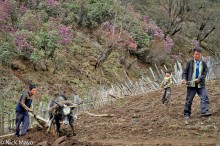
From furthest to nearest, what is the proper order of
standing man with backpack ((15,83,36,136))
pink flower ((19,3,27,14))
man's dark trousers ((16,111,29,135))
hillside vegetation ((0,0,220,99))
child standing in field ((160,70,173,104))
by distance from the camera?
pink flower ((19,3,27,14)) < hillside vegetation ((0,0,220,99)) < child standing in field ((160,70,173,104)) < man's dark trousers ((16,111,29,135)) < standing man with backpack ((15,83,36,136))

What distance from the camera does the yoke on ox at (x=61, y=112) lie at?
9.38 meters

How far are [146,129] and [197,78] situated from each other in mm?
1806

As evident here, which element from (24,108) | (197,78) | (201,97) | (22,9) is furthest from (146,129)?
(22,9)

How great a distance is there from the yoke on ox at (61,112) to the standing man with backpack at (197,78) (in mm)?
2896

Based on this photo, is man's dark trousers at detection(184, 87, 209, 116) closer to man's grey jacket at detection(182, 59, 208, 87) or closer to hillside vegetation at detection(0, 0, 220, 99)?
man's grey jacket at detection(182, 59, 208, 87)

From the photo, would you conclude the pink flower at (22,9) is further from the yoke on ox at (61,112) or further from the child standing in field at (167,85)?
the yoke on ox at (61,112)

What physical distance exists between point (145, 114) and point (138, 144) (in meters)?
4.18

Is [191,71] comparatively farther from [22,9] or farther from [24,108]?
[22,9]

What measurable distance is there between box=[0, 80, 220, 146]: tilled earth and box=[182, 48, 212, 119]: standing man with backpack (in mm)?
343

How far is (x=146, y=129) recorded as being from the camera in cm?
920

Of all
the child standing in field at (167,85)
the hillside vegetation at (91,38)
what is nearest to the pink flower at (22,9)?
the hillside vegetation at (91,38)

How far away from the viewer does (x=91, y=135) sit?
30.8 ft

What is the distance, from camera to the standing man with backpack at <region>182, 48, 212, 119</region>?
9383 millimetres

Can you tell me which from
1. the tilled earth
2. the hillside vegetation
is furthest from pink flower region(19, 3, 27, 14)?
the tilled earth
